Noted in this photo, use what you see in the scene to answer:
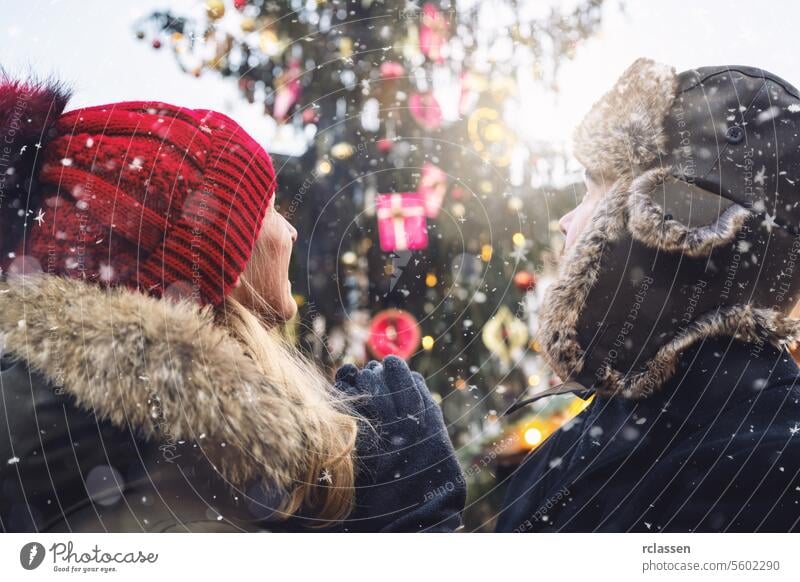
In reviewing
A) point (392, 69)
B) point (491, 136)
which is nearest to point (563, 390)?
point (491, 136)

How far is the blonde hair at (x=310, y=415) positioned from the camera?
2.05 ft

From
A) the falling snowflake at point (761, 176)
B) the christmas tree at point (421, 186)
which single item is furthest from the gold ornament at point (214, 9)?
the falling snowflake at point (761, 176)

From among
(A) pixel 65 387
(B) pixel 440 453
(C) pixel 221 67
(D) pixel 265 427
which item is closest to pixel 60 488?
(A) pixel 65 387

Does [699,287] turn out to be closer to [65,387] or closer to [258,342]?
[258,342]

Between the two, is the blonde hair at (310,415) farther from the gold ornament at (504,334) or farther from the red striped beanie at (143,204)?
the gold ornament at (504,334)

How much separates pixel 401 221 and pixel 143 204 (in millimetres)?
321

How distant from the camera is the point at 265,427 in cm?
55

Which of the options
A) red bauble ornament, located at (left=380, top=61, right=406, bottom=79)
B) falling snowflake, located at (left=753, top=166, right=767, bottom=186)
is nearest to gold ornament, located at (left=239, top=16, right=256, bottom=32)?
red bauble ornament, located at (left=380, top=61, right=406, bottom=79)

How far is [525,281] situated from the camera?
2.62 ft

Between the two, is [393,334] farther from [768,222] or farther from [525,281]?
[768,222]

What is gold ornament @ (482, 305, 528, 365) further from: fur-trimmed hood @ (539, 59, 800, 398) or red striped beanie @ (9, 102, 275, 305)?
red striped beanie @ (9, 102, 275, 305)

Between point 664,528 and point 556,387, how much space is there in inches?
7.5

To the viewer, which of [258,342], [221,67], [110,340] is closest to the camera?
[110,340]

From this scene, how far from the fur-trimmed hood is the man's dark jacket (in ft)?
0.08
